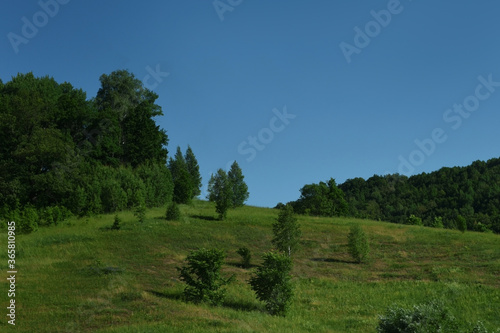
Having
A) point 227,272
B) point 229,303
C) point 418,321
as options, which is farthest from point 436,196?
point 418,321

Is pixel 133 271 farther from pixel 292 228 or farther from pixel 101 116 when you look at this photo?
pixel 101 116

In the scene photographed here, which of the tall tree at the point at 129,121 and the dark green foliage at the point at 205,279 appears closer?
the dark green foliage at the point at 205,279

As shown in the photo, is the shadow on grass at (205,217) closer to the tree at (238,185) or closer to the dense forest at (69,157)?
the dense forest at (69,157)

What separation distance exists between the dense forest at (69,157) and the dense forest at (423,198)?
25440 millimetres

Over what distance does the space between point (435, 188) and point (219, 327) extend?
8284 centimetres

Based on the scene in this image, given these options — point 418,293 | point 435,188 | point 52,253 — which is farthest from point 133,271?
point 435,188

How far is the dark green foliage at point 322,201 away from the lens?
76.8m

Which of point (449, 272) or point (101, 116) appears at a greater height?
point (101, 116)

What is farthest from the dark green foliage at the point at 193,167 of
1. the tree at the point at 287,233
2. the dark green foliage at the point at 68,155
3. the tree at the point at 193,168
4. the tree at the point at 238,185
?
the tree at the point at 287,233

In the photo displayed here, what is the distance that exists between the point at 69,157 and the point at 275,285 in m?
36.0

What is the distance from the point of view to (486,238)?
43219 mm

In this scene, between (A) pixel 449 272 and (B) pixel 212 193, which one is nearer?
(A) pixel 449 272

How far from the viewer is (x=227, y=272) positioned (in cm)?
2864

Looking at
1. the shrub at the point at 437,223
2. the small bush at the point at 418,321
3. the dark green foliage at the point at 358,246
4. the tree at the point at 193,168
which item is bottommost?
the small bush at the point at 418,321
